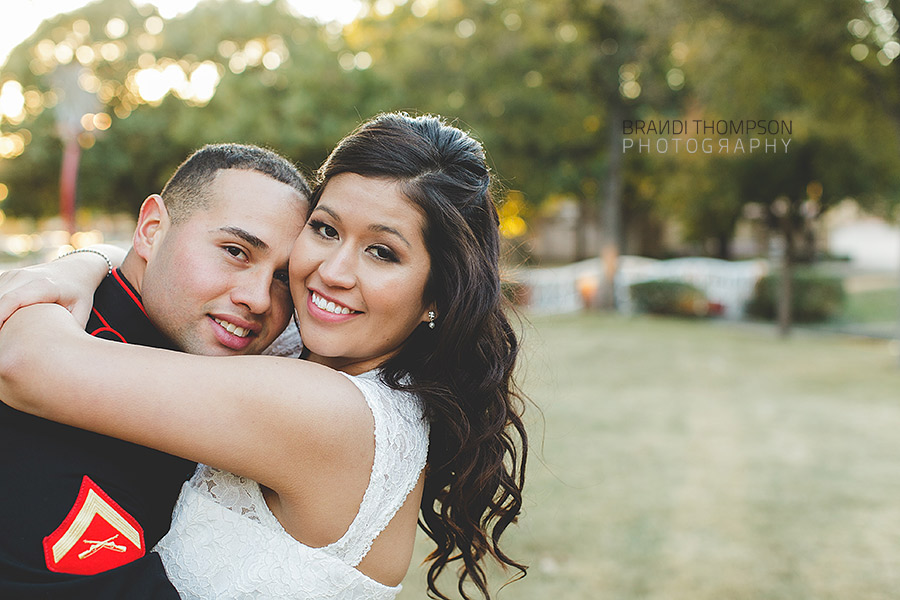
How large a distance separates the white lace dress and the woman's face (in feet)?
0.72

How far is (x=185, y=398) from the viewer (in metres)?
1.62

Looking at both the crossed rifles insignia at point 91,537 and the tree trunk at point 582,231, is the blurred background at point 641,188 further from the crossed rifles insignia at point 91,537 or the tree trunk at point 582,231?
the tree trunk at point 582,231

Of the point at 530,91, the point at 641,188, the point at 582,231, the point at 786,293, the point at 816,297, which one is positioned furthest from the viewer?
the point at 582,231

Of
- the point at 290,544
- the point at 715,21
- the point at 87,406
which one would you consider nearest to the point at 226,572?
the point at 290,544

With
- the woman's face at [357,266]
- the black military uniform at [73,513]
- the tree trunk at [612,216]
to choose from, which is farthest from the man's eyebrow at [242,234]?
the tree trunk at [612,216]

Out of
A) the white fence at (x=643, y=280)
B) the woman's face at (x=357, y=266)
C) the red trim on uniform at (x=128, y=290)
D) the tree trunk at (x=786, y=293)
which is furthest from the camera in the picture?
the white fence at (x=643, y=280)

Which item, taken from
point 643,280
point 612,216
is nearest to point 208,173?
point 612,216

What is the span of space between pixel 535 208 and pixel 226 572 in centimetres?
2622

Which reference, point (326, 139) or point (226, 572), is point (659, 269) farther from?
point (226, 572)

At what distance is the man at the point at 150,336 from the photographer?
1.59 metres

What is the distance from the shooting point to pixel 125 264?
2287mm

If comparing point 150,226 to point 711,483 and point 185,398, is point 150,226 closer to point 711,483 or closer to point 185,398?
point 185,398

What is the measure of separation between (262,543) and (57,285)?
2.66ft

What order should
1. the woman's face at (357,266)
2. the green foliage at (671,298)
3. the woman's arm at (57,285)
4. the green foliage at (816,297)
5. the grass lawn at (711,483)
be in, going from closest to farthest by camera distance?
1. the woman's arm at (57,285)
2. the woman's face at (357,266)
3. the grass lawn at (711,483)
4. the green foliage at (816,297)
5. the green foliage at (671,298)
